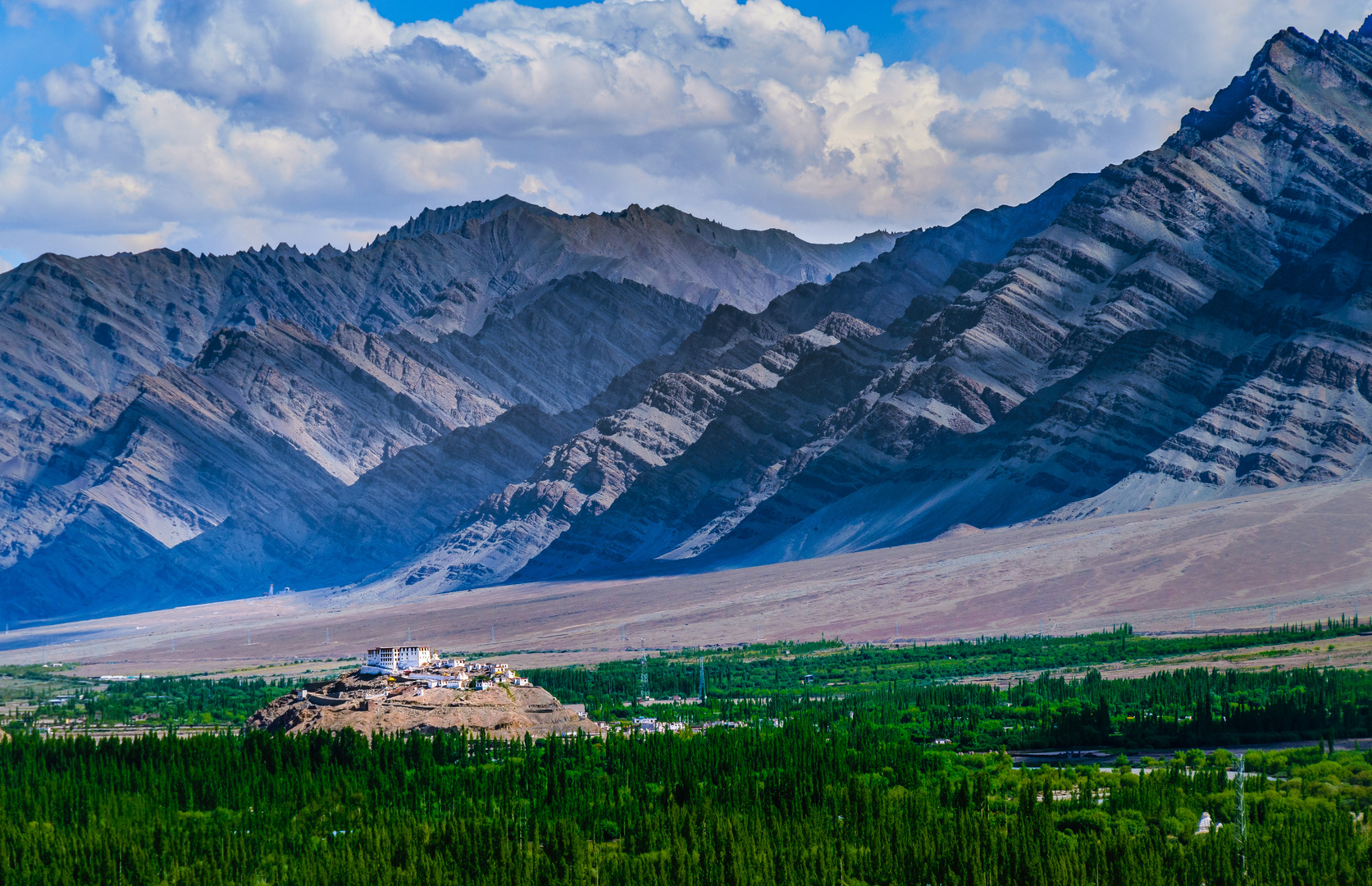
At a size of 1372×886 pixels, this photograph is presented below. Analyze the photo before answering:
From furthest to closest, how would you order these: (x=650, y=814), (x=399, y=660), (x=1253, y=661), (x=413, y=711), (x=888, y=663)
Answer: (x=888, y=663)
(x=1253, y=661)
(x=399, y=660)
(x=413, y=711)
(x=650, y=814)

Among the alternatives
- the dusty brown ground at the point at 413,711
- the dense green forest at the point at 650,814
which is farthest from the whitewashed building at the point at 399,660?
the dense green forest at the point at 650,814

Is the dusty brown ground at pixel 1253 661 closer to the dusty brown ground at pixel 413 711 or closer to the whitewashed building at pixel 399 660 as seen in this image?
the dusty brown ground at pixel 413 711

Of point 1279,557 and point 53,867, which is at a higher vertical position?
point 1279,557

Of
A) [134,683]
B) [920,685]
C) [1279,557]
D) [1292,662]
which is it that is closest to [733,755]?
[920,685]

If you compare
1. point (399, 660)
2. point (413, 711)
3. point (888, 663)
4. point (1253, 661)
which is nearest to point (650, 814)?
point (413, 711)

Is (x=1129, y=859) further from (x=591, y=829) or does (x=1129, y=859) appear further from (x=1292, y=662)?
(x=1292, y=662)

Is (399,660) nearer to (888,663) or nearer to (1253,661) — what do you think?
(888,663)
